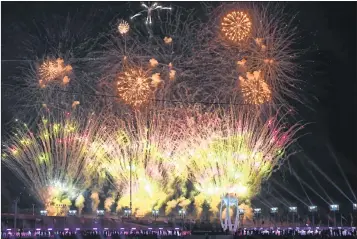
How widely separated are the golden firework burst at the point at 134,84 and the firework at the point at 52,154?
223 inches

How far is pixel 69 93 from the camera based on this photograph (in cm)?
4375

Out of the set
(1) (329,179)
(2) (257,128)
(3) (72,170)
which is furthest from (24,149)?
(1) (329,179)

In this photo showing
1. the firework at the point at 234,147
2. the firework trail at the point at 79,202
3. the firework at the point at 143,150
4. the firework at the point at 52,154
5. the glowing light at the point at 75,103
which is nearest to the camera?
the firework at the point at 234,147

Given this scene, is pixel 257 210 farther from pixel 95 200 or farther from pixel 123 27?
pixel 123 27

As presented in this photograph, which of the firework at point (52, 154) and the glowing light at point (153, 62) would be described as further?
the firework at point (52, 154)

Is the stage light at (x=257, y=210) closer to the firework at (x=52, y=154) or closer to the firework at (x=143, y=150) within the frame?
the firework at (x=143, y=150)

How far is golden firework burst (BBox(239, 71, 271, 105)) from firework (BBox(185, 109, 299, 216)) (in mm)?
1571

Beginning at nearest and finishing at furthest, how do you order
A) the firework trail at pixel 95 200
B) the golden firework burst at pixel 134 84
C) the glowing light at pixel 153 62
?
1. the golden firework burst at pixel 134 84
2. the glowing light at pixel 153 62
3. the firework trail at pixel 95 200

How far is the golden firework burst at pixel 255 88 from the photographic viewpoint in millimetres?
36938

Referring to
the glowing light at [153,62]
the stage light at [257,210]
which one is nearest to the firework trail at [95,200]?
the stage light at [257,210]

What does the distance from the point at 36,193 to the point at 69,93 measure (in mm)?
13300

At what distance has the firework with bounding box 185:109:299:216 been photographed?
131 ft

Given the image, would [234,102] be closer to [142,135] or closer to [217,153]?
[217,153]

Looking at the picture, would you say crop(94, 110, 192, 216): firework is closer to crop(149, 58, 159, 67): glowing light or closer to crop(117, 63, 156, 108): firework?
crop(117, 63, 156, 108): firework
